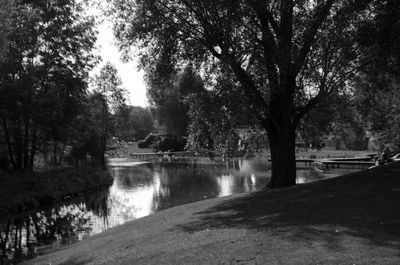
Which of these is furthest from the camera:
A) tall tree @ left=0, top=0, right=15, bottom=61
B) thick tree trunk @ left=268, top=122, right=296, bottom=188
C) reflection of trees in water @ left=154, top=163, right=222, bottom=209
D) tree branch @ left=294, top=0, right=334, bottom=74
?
reflection of trees in water @ left=154, top=163, right=222, bottom=209

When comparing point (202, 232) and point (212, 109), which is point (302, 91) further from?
point (202, 232)

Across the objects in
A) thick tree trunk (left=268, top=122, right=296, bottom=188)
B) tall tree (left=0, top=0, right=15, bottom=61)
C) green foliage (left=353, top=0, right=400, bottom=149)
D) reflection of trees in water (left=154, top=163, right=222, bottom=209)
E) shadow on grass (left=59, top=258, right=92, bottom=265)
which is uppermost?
tall tree (left=0, top=0, right=15, bottom=61)

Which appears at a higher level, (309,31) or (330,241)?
(309,31)

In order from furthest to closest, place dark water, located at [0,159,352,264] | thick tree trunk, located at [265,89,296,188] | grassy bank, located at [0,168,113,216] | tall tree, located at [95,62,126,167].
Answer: tall tree, located at [95,62,126,167] < grassy bank, located at [0,168,113,216] < thick tree trunk, located at [265,89,296,188] < dark water, located at [0,159,352,264]

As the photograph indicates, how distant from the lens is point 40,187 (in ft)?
106

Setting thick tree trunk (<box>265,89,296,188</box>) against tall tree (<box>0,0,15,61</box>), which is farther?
thick tree trunk (<box>265,89,296,188</box>)

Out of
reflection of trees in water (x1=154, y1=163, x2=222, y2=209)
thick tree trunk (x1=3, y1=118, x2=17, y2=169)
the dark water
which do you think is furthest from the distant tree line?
reflection of trees in water (x1=154, y1=163, x2=222, y2=209)

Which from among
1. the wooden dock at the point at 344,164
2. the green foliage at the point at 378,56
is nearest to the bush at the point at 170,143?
the wooden dock at the point at 344,164

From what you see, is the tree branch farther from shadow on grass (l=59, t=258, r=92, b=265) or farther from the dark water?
the dark water

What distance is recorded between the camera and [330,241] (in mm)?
9141

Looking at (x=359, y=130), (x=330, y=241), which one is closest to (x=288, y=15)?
(x=359, y=130)

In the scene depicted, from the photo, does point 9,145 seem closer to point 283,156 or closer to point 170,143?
point 283,156

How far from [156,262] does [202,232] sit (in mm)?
2695

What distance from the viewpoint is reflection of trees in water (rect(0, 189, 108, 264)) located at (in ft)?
59.3
